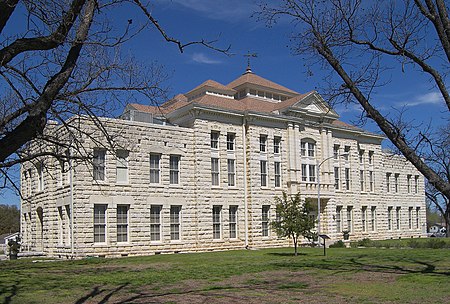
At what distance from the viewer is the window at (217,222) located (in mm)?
38312

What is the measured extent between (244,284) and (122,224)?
19.4 m

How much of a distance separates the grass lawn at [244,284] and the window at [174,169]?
1473 cm

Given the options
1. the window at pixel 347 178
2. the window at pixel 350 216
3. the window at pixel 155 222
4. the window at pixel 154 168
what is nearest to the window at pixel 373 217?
the window at pixel 350 216

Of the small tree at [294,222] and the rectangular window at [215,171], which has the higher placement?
the rectangular window at [215,171]

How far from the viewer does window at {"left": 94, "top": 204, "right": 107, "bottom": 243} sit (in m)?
33.0

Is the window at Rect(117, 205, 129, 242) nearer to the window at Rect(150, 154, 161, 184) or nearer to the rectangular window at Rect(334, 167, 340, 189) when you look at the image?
the window at Rect(150, 154, 161, 184)

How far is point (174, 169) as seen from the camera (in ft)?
121

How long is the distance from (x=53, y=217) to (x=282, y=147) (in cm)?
1805

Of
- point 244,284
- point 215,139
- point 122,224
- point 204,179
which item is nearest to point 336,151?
point 215,139

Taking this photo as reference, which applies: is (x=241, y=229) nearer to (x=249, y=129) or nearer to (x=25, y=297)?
(x=249, y=129)

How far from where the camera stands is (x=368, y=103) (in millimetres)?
14977

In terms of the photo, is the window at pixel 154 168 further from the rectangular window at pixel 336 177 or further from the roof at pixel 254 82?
the rectangular window at pixel 336 177

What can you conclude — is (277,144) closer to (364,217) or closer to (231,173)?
(231,173)

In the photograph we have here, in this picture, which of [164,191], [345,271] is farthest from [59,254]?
[345,271]
